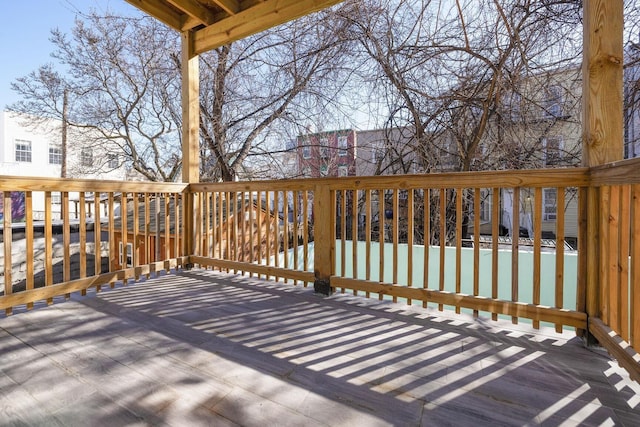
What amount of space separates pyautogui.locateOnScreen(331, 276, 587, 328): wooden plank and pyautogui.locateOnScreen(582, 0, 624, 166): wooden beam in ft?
2.86

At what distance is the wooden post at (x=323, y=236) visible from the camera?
262 centimetres

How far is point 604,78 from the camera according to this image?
1705mm

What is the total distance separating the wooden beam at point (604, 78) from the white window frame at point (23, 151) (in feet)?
67.0

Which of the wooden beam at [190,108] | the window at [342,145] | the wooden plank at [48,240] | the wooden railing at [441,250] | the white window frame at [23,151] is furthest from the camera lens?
the white window frame at [23,151]

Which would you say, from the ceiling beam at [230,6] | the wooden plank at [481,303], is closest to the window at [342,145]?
the ceiling beam at [230,6]

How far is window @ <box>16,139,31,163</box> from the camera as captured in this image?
1488cm

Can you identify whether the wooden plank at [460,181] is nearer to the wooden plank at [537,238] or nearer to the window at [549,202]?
the wooden plank at [537,238]

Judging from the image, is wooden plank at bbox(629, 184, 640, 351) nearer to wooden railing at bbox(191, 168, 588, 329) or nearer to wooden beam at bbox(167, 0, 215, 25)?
wooden railing at bbox(191, 168, 588, 329)

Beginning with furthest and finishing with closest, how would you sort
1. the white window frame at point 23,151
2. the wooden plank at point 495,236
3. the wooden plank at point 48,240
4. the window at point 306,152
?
1. the white window frame at point 23,151
2. the window at point 306,152
3. the wooden plank at point 48,240
4. the wooden plank at point 495,236

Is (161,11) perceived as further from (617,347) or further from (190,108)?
(617,347)

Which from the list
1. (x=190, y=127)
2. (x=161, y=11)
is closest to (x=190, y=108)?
(x=190, y=127)

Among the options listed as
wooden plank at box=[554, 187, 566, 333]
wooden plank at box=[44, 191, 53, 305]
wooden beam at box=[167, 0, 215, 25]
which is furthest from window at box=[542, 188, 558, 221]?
wooden plank at box=[44, 191, 53, 305]

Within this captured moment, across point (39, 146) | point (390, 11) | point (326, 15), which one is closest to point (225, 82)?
point (326, 15)

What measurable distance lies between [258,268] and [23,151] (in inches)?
725
